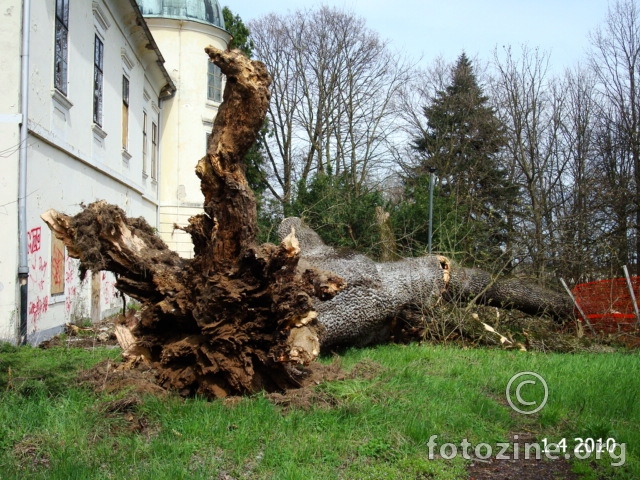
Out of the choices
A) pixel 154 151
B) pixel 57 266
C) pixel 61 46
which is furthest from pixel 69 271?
pixel 154 151

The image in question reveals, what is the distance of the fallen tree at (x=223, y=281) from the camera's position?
522 cm

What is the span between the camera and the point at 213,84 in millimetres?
24547

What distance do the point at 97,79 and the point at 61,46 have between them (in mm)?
2724

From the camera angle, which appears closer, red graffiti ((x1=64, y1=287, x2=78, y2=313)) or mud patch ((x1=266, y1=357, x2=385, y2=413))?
mud patch ((x1=266, y1=357, x2=385, y2=413))

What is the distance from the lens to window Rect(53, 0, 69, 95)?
35.5 feet

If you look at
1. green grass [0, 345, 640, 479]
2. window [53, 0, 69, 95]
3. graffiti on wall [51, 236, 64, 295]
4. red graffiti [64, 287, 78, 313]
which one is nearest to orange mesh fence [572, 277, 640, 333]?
green grass [0, 345, 640, 479]

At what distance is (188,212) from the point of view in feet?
77.3

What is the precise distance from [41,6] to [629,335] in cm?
1051

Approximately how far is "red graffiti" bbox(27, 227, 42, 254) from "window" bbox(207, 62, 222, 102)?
15389 millimetres

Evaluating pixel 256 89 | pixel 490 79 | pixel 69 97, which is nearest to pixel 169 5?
pixel 490 79

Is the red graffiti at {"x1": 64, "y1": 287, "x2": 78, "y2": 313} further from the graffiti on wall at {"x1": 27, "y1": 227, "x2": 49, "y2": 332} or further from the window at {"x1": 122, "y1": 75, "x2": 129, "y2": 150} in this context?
the window at {"x1": 122, "y1": 75, "x2": 129, "y2": 150}

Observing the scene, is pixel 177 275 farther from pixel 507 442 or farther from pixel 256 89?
pixel 507 442
